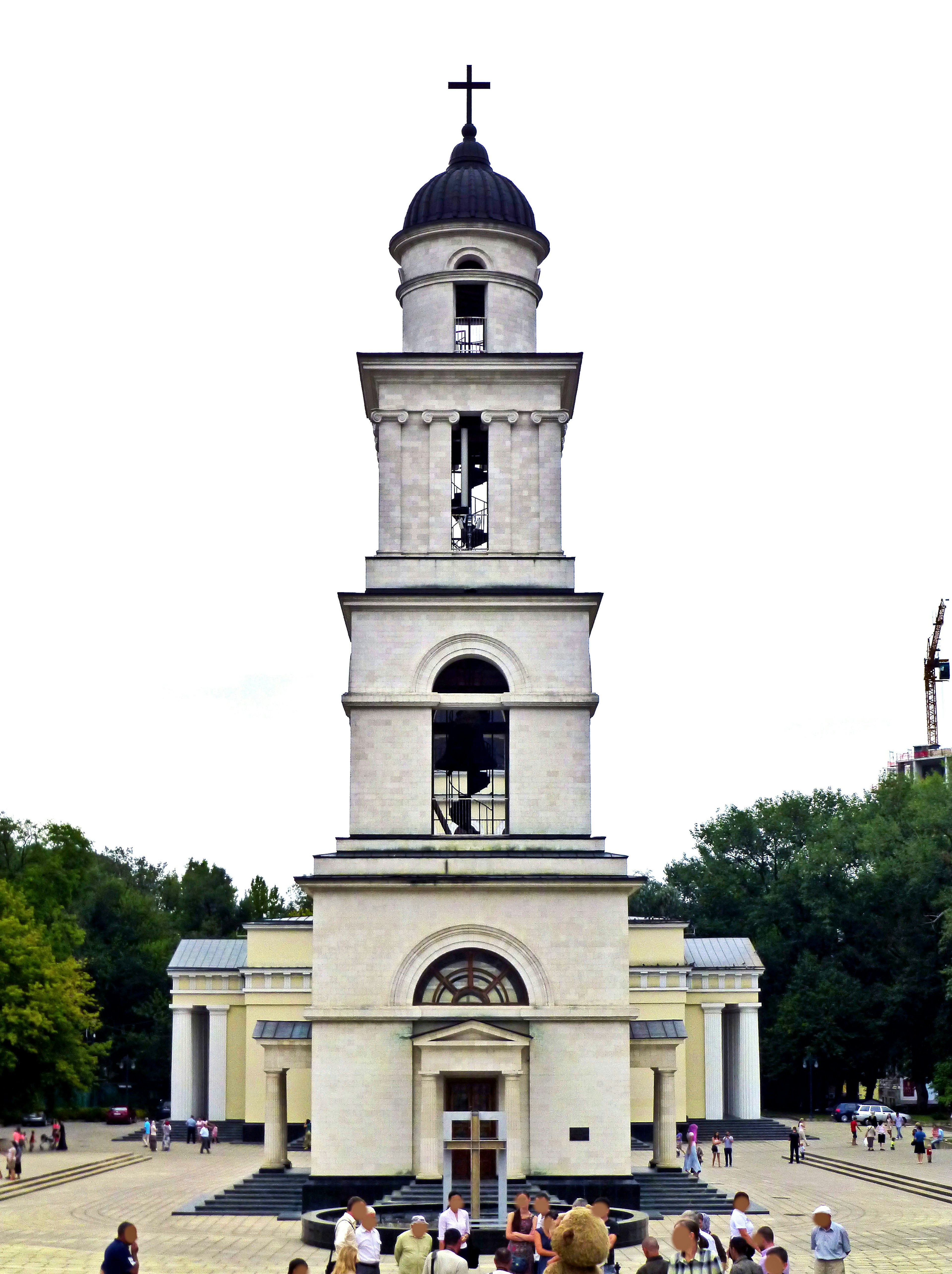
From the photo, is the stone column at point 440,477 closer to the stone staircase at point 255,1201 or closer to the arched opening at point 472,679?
the arched opening at point 472,679

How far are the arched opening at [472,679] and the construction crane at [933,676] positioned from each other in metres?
120

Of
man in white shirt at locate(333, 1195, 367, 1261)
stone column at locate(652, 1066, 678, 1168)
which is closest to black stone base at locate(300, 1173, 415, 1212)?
stone column at locate(652, 1066, 678, 1168)

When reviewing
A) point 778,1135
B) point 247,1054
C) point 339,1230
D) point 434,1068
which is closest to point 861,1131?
point 778,1135

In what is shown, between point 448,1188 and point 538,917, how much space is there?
580cm

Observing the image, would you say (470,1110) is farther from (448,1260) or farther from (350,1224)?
(448,1260)

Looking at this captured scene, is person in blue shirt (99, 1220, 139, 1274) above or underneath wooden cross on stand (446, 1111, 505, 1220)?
above

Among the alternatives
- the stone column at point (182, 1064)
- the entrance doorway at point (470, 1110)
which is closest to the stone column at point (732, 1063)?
the stone column at point (182, 1064)

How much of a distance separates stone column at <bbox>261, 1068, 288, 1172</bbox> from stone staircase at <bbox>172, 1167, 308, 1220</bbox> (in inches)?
39.6

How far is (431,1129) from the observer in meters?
31.4

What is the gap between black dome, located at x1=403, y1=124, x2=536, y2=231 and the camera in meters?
36.9

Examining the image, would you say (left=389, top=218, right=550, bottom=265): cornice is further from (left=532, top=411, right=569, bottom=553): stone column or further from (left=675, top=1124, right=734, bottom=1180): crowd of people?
(left=675, top=1124, right=734, bottom=1180): crowd of people

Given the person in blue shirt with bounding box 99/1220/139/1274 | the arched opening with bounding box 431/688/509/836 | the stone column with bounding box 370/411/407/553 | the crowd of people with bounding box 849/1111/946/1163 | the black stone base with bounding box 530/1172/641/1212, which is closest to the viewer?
the person in blue shirt with bounding box 99/1220/139/1274

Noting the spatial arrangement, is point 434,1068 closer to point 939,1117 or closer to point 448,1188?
point 448,1188

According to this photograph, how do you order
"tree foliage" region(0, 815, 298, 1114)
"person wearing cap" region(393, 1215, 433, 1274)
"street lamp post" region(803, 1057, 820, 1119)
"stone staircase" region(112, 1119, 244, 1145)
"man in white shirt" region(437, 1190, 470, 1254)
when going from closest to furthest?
1. "person wearing cap" region(393, 1215, 433, 1274)
2. "man in white shirt" region(437, 1190, 470, 1254)
3. "stone staircase" region(112, 1119, 244, 1145)
4. "tree foliage" region(0, 815, 298, 1114)
5. "street lamp post" region(803, 1057, 820, 1119)
